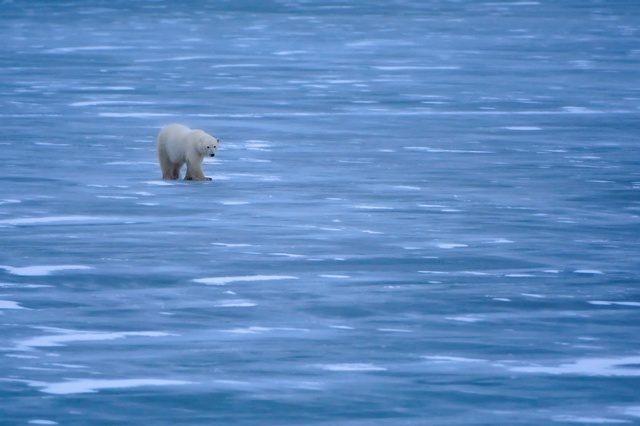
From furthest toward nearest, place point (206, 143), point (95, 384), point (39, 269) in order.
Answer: point (206, 143) < point (39, 269) < point (95, 384)

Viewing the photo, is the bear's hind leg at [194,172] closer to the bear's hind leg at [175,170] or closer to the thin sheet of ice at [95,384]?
the bear's hind leg at [175,170]

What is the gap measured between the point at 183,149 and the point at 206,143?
0.83ft

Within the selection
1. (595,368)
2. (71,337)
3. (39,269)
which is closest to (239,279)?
(39,269)

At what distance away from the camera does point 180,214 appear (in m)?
9.22

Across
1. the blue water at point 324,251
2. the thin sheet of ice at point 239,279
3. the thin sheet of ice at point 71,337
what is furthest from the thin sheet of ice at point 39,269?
the thin sheet of ice at point 71,337

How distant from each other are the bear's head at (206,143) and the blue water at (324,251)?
26 centimetres

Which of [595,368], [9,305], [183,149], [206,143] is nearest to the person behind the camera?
[595,368]

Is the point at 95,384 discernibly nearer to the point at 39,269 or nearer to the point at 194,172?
the point at 39,269

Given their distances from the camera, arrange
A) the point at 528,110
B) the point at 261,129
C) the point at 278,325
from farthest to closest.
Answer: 1. the point at 528,110
2. the point at 261,129
3. the point at 278,325

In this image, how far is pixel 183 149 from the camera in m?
10.3

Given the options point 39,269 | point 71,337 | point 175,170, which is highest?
point 71,337

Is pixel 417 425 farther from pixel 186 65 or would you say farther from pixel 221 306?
pixel 186 65

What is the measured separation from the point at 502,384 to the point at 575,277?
6.27 ft

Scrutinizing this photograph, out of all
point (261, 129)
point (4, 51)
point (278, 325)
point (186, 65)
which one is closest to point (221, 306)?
point (278, 325)
